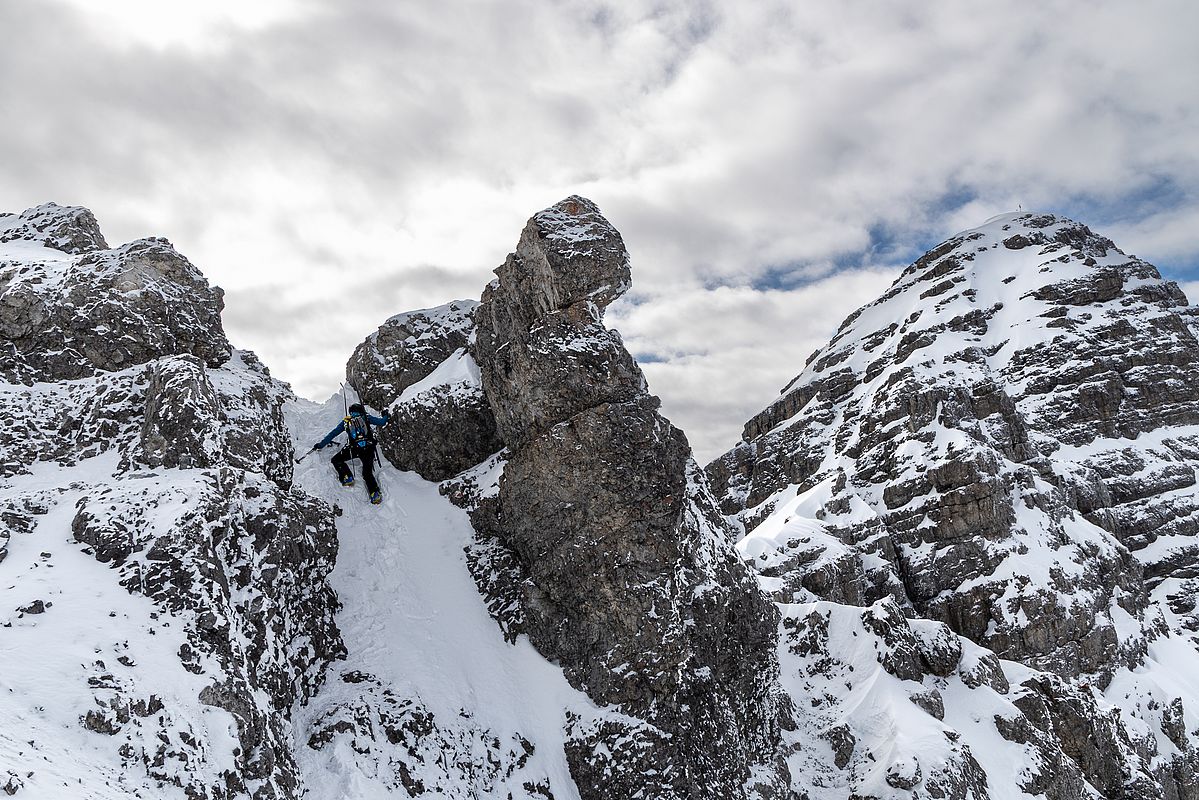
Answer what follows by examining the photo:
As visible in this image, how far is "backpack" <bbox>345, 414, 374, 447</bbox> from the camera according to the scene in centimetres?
3419

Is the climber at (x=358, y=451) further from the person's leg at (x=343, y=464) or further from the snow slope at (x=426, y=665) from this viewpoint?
the snow slope at (x=426, y=665)

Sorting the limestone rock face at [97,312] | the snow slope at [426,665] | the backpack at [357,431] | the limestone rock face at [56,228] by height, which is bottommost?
the snow slope at [426,665]

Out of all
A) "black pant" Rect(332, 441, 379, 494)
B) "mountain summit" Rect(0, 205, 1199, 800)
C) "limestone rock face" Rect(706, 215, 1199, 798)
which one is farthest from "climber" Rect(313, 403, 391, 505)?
"limestone rock face" Rect(706, 215, 1199, 798)

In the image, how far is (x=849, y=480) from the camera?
259ft

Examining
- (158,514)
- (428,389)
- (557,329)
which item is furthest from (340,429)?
(158,514)

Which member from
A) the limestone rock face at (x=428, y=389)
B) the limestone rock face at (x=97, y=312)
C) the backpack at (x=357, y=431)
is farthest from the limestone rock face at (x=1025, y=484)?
the limestone rock face at (x=97, y=312)

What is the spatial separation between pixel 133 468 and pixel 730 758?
80.9 feet

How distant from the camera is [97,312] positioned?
27.8 meters

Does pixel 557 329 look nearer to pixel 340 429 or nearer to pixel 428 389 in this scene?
pixel 428 389

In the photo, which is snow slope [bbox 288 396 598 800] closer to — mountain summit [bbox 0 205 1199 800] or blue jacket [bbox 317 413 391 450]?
mountain summit [bbox 0 205 1199 800]

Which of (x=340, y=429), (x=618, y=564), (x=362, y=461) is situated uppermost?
(x=340, y=429)

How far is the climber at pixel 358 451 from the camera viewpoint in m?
34.2

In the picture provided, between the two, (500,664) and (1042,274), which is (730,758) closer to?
(500,664)

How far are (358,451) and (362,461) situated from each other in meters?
0.52
